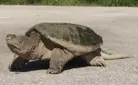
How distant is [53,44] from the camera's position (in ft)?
21.2

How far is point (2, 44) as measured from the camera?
30.4ft

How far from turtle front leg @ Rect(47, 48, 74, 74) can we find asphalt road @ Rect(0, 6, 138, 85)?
0.09 meters

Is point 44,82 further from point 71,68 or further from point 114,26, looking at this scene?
point 114,26

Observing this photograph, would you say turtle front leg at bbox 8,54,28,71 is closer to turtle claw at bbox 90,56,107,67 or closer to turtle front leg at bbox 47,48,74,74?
turtle front leg at bbox 47,48,74,74

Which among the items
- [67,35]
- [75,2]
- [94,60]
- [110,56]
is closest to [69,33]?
[67,35]

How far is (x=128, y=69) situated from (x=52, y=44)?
1.17 meters

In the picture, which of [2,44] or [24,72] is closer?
[24,72]

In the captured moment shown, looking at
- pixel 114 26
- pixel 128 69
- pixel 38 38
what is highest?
pixel 38 38

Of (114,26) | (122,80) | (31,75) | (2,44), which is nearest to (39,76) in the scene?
(31,75)

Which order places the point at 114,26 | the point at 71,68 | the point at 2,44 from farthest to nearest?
the point at 114,26, the point at 2,44, the point at 71,68

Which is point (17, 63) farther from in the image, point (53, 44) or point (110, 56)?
point (110, 56)

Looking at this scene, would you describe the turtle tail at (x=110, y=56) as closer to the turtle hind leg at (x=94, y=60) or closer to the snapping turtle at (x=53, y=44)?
the turtle hind leg at (x=94, y=60)

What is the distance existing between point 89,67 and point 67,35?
0.69m

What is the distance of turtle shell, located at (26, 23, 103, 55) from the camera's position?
6.35 metres
